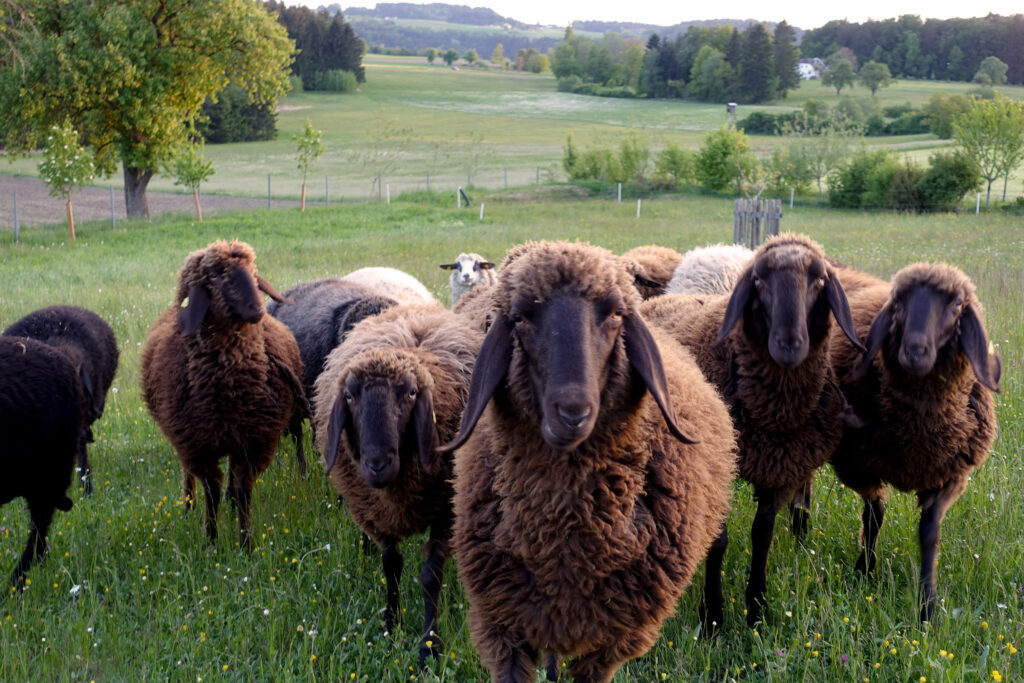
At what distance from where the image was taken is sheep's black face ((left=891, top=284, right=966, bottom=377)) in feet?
13.2

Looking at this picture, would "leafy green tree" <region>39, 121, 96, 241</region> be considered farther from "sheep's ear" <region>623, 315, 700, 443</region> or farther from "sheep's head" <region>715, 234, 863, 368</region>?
"sheep's ear" <region>623, 315, 700, 443</region>

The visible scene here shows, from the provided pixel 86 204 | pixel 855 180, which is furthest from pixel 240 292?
pixel 86 204

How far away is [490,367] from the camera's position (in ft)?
9.11

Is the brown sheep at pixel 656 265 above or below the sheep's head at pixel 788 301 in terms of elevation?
below

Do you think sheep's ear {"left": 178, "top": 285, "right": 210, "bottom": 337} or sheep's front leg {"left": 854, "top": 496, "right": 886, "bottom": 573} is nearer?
sheep's front leg {"left": 854, "top": 496, "right": 886, "bottom": 573}

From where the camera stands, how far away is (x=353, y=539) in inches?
208

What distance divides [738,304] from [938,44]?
284 feet

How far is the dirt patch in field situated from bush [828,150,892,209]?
27431mm

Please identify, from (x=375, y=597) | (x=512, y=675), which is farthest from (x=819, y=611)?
(x=375, y=597)

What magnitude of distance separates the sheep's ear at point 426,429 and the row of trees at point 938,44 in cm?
7730

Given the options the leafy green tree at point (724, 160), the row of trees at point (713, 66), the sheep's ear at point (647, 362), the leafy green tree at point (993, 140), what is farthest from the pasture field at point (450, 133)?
the sheep's ear at point (647, 362)

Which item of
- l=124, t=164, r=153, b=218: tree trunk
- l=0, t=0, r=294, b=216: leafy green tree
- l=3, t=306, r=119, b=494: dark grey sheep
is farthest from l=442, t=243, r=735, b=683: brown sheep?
l=124, t=164, r=153, b=218: tree trunk

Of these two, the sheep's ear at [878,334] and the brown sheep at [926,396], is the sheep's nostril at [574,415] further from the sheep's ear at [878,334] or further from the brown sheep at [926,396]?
the sheep's ear at [878,334]

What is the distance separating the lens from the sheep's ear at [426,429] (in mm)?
4227
